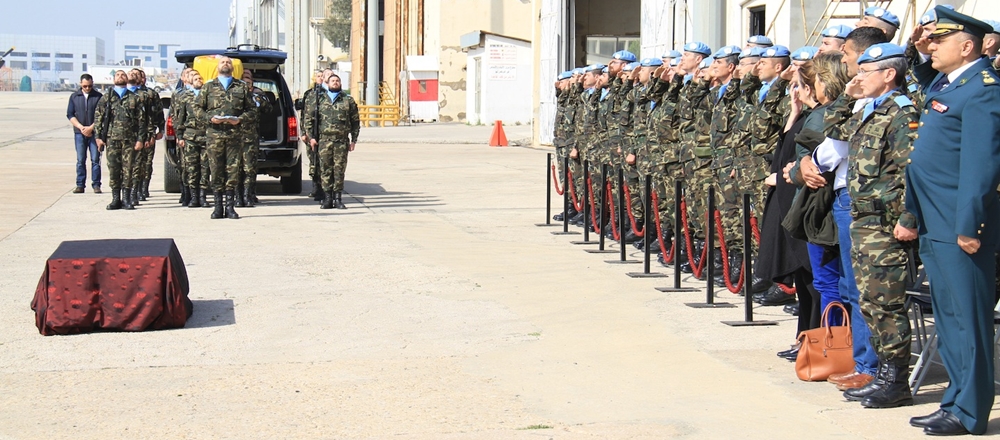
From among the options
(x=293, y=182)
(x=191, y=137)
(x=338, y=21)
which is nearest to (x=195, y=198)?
(x=191, y=137)

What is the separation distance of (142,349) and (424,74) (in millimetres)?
41312

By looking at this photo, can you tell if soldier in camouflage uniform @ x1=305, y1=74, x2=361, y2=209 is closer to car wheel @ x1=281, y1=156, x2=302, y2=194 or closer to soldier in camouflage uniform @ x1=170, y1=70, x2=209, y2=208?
soldier in camouflage uniform @ x1=170, y1=70, x2=209, y2=208

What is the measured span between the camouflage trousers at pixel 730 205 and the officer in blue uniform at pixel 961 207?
3740mm

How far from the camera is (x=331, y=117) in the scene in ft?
48.3

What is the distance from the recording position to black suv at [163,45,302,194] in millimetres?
16031

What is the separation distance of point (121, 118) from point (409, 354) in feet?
29.5

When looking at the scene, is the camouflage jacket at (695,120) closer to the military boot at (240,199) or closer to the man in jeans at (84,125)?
the military boot at (240,199)

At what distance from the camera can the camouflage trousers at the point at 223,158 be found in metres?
13.8

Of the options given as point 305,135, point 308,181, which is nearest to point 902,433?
point 305,135

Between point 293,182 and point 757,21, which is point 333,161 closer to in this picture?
point 293,182


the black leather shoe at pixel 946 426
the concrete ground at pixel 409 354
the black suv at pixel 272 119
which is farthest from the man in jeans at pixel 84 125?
the black leather shoe at pixel 946 426

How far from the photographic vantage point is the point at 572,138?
13477 mm

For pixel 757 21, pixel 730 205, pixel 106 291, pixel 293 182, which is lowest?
pixel 106 291

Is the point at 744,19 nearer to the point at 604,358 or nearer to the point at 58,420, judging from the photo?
the point at 604,358
